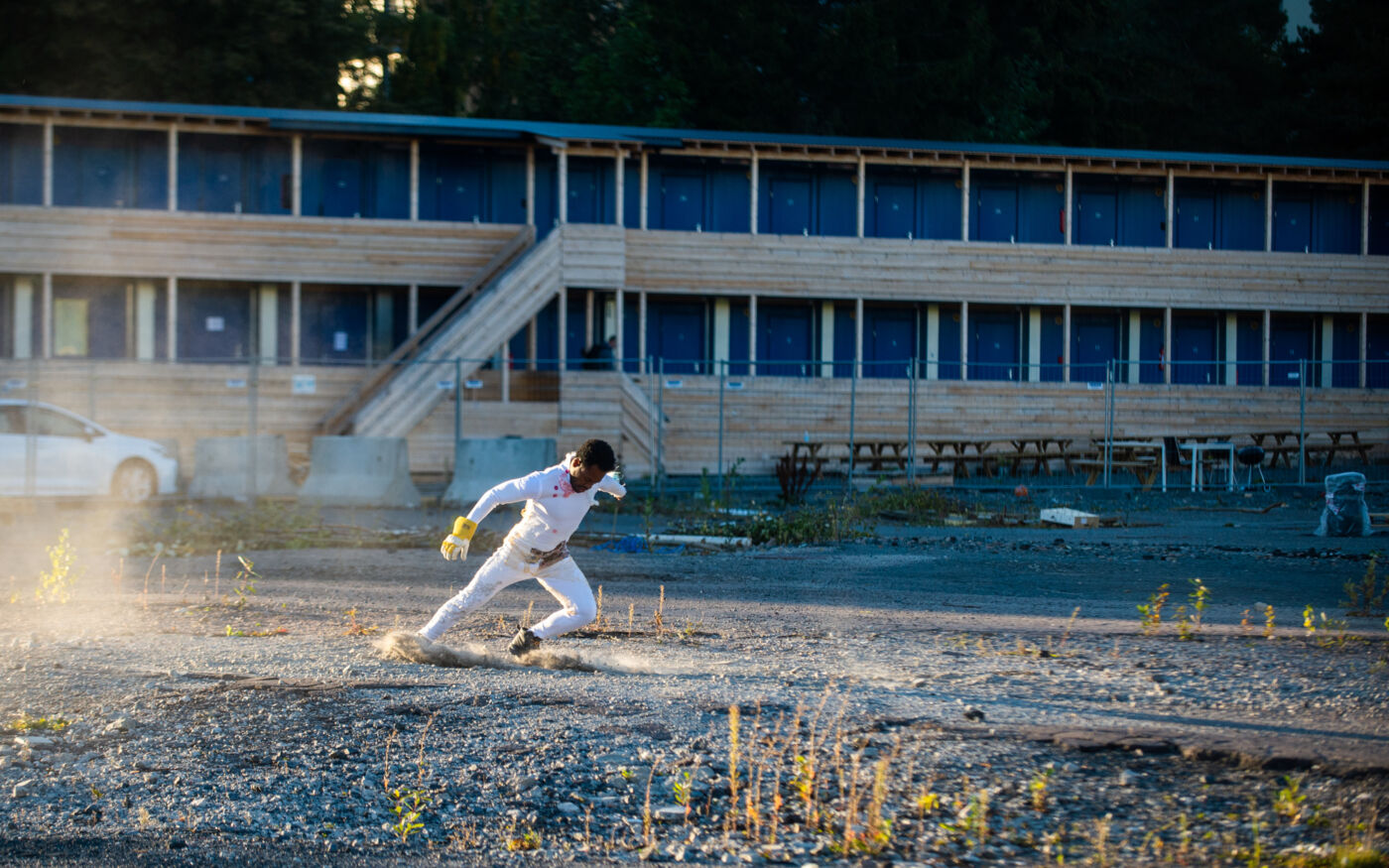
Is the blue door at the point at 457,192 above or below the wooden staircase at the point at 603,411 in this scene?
above

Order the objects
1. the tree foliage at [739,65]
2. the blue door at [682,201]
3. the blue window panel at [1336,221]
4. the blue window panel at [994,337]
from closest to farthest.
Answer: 1. the blue door at [682,201]
2. the blue window panel at [994,337]
3. the blue window panel at [1336,221]
4. the tree foliage at [739,65]

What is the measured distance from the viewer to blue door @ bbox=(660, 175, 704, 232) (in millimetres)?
30656

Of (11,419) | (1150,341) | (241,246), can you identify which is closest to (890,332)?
(1150,341)

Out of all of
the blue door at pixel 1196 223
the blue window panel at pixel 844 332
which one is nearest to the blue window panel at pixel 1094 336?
the blue door at pixel 1196 223

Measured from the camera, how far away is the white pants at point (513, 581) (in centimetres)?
830

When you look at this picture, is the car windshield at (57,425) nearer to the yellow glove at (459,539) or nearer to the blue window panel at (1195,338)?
the yellow glove at (459,539)

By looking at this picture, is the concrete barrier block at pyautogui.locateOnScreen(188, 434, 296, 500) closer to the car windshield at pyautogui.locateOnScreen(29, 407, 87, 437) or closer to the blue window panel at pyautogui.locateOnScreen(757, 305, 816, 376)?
the car windshield at pyautogui.locateOnScreen(29, 407, 87, 437)

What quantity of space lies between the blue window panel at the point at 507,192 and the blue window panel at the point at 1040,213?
39.8 ft

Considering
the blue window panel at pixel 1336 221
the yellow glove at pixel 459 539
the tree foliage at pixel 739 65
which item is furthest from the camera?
the tree foliage at pixel 739 65

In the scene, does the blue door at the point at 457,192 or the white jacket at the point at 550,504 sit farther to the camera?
the blue door at the point at 457,192

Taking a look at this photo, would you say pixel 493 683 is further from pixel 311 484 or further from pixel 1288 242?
pixel 1288 242

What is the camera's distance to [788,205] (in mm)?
31188

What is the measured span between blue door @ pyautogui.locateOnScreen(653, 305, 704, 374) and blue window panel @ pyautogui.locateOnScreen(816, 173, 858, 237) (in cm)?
380

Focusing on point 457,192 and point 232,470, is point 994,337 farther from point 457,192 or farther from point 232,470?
point 232,470
